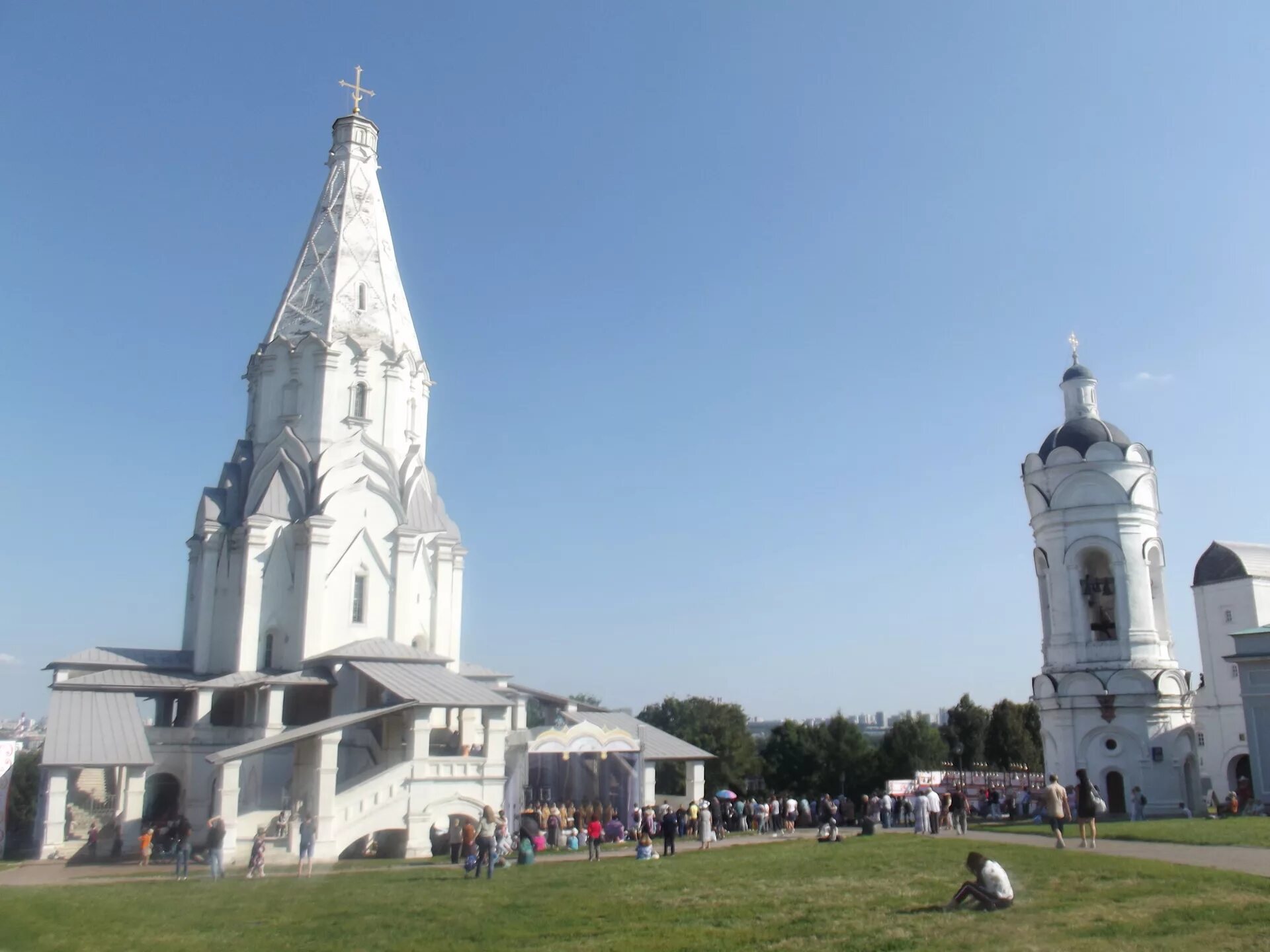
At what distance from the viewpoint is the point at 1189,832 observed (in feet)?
62.5

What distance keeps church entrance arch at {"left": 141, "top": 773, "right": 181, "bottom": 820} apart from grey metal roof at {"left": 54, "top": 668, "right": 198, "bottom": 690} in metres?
2.61

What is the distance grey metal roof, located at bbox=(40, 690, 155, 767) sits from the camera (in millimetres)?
26328

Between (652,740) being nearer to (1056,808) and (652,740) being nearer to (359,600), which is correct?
(359,600)

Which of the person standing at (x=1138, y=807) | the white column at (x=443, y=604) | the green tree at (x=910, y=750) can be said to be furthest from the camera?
the green tree at (x=910, y=750)

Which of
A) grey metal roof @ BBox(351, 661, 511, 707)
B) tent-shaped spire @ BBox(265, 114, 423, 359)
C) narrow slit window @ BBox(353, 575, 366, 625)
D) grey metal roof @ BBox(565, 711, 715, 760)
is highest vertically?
tent-shaped spire @ BBox(265, 114, 423, 359)

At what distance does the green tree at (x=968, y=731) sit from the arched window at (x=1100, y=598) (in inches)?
1400

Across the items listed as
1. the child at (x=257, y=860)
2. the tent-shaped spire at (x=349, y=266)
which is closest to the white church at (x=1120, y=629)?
the tent-shaped spire at (x=349, y=266)

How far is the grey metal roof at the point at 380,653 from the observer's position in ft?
97.7

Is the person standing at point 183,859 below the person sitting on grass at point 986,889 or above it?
below

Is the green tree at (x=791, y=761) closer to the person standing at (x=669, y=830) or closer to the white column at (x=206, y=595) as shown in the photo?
the white column at (x=206, y=595)

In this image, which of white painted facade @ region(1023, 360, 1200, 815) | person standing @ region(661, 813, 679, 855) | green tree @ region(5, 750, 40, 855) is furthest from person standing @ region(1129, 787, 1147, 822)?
green tree @ region(5, 750, 40, 855)

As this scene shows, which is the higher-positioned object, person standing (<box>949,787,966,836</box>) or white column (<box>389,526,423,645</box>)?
white column (<box>389,526,423,645</box>)

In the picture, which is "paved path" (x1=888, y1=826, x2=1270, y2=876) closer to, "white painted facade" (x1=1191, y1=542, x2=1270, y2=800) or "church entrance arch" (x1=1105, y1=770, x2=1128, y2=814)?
"church entrance arch" (x1=1105, y1=770, x2=1128, y2=814)

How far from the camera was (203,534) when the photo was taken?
32.8m
